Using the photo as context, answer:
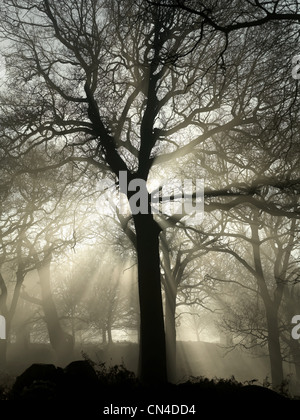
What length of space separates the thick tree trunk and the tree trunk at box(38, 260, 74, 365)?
1416 centimetres

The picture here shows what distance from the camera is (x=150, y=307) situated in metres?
9.32

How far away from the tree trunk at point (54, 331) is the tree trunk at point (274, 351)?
465 inches

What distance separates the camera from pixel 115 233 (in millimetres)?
21500

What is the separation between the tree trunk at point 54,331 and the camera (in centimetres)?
2281

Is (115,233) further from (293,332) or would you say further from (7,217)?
(293,332)

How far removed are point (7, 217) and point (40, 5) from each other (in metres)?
12.1

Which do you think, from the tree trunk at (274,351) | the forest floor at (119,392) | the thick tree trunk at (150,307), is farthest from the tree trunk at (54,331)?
the forest floor at (119,392)

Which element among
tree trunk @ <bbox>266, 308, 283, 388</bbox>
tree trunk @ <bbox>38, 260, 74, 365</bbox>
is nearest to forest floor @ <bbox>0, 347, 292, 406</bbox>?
tree trunk @ <bbox>266, 308, 283, 388</bbox>

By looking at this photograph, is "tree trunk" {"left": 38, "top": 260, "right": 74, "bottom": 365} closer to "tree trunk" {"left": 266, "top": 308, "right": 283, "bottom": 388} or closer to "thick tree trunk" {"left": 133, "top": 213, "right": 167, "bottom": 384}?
"tree trunk" {"left": 266, "top": 308, "right": 283, "bottom": 388}

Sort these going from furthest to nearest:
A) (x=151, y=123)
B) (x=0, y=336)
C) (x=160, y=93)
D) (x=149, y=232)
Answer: (x=0, y=336), (x=160, y=93), (x=151, y=123), (x=149, y=232)

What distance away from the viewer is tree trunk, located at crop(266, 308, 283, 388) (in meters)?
17.0

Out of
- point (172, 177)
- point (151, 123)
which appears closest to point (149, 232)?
point (151, 123)

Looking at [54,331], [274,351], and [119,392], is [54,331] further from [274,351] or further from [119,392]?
[119,392]

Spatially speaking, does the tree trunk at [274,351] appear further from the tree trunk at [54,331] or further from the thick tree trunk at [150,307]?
the tree trunk at [54,331]
